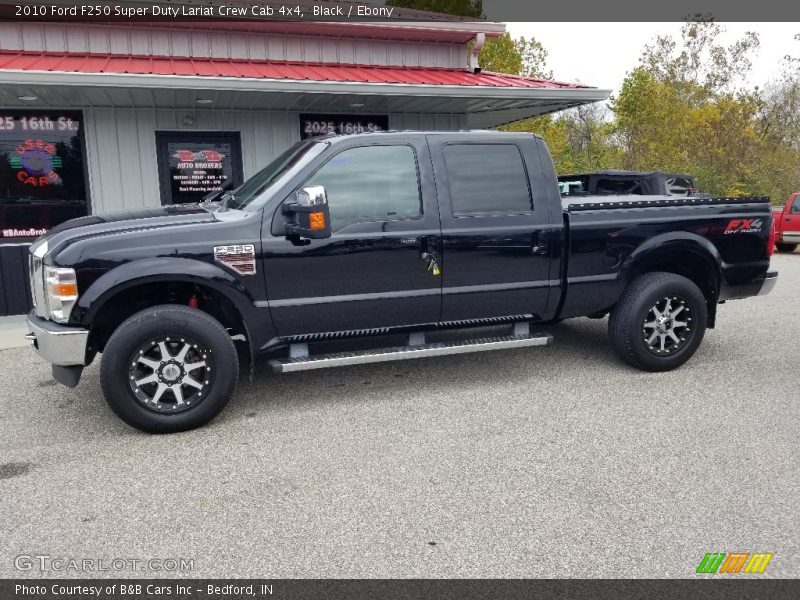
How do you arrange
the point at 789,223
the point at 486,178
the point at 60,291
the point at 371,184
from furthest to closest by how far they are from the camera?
the point at 789,223 → the point at 486,178 → the point at 371,184 → the point at 60,291

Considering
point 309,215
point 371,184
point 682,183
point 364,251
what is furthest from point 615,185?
point 309,215

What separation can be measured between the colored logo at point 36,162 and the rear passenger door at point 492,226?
6349 mm

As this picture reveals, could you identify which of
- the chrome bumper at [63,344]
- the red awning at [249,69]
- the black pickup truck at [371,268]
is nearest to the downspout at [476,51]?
the red awning at [249,69]

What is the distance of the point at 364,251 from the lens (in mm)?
4688

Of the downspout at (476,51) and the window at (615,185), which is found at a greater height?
the downspout at (476,51)

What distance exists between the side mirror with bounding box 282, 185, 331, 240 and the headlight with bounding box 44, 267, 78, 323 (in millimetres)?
1427

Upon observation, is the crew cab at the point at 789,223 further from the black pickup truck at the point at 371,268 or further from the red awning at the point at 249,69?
the black pickup truck at the point at 371,268

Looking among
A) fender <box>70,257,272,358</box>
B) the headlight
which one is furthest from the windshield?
the headlight

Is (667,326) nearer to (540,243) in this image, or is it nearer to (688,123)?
(540,243)

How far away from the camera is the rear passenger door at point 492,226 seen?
4.96 m

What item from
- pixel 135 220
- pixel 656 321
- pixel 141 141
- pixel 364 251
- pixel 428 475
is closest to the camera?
pixel 428 475

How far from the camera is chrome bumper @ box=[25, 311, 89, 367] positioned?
416 cm

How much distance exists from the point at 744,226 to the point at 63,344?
5.55 meters

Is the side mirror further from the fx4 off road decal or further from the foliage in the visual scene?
the foliage
